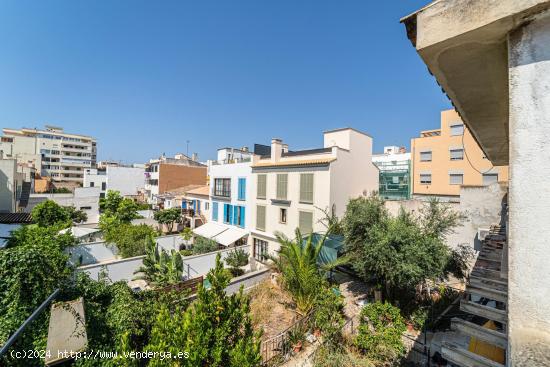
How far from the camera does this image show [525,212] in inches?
64.6

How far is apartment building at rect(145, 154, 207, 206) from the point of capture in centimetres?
4691

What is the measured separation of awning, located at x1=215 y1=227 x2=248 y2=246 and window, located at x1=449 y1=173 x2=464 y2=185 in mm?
24782

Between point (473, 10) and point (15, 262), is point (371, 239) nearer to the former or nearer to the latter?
point (473, 10)

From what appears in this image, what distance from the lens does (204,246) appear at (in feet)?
74.4

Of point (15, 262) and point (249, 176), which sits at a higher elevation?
point (249, 176)

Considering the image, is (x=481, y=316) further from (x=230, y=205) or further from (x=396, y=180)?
(x=396, y=180)

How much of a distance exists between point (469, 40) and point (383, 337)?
9.84m

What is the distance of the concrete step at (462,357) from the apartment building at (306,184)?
552 inches

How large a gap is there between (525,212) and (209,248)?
75.8ft

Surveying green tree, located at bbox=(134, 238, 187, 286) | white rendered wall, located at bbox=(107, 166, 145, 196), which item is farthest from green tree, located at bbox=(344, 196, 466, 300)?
white rendered wall, located at bbox=(107, 166, 145, 196)

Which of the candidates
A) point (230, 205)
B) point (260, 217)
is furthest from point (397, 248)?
point (230, 205)

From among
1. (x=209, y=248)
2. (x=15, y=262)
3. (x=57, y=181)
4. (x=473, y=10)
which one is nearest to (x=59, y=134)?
(x=57, y=181)

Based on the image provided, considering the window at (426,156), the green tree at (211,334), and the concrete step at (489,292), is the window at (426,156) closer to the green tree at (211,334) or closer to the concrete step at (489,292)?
the green tree at (211,334)

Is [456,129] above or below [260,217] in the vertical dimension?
above
